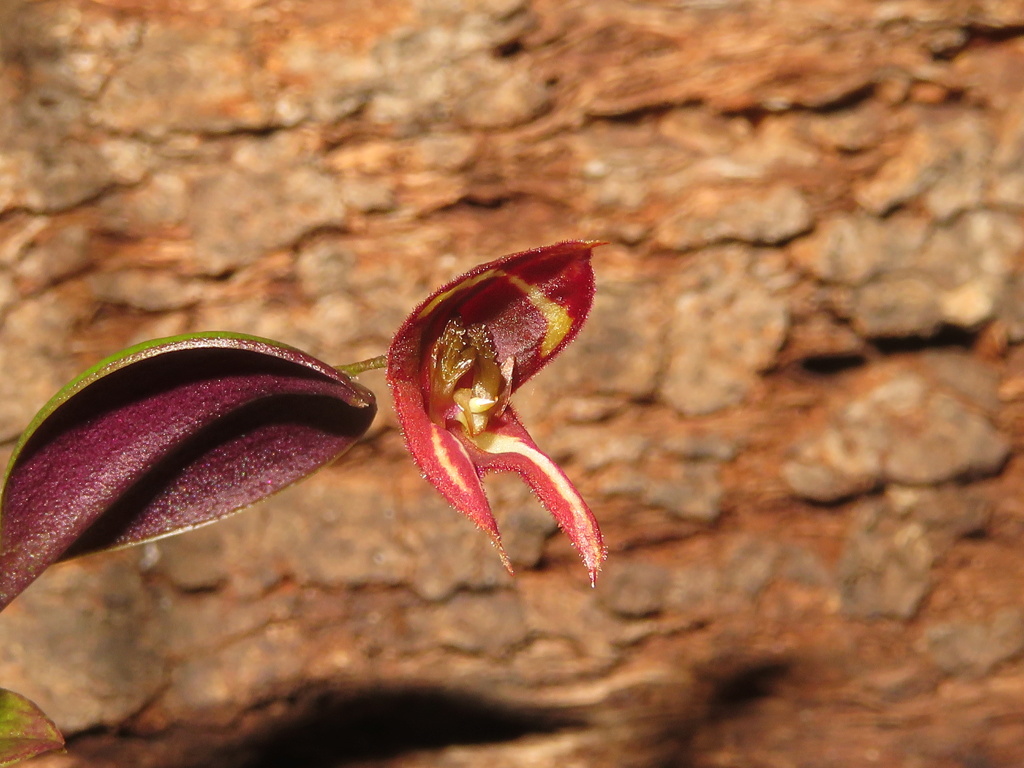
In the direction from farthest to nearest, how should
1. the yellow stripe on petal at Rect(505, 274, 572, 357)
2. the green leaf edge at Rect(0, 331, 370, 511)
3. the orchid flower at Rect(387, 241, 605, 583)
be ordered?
the yellow stripe on petal at Rect(505, 274, 572, 357), the orchid flower at Rect(387, 241, 605, 583), the green leaf edge at Rect(0, 331, 370, 511)

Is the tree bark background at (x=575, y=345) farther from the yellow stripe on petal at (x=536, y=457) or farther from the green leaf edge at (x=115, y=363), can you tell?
the green leaf edge at (x=115, y=363)

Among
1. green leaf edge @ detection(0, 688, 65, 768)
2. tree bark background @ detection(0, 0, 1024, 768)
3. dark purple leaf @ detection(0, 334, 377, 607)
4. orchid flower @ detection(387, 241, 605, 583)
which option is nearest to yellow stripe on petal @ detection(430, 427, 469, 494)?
orchid flower @ detection(387, 241, 605, 583)

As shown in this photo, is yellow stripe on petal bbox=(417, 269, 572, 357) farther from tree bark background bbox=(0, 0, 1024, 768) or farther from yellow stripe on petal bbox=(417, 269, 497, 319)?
tree bark background bbox=(0, 0, 1024, 768)

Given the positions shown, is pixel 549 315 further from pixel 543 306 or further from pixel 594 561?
pixel 594 561

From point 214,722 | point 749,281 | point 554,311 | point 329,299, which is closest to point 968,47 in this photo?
point 749,281

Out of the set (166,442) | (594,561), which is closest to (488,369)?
(594,561)

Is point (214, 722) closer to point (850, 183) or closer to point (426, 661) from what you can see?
point (426, 661)
